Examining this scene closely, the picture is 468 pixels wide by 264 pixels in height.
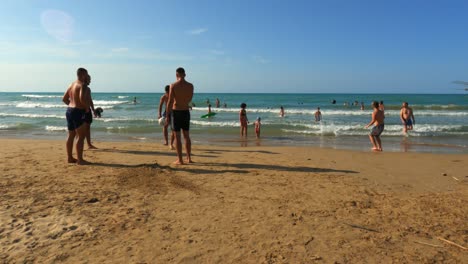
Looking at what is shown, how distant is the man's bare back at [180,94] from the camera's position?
234 inches

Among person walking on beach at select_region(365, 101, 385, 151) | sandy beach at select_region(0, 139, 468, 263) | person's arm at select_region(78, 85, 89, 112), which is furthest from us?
person walking on beach at select_region(365, 101, 385, 151)

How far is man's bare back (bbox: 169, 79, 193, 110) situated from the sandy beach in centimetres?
111

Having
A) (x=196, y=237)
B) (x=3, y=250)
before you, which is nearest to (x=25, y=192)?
(x=3, y=250)

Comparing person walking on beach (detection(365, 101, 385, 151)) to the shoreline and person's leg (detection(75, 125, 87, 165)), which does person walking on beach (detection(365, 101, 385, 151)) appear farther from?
person's leg (detection(75, 125, 87, 165))

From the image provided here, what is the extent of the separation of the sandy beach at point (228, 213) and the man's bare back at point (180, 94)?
3.63 feet

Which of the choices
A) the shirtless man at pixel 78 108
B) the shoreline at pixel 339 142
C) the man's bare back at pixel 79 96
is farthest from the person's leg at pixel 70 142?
the shoreline at pixel 339 142

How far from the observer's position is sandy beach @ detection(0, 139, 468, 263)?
9.09 feet

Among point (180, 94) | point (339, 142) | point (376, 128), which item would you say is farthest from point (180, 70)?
point (339, 142)

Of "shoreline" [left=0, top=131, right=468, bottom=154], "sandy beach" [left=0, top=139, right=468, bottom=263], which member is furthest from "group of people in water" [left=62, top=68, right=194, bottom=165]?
"shoreline" [left=0, top=131, right=468, bottom=154]

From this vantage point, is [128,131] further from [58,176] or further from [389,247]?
[389,247]

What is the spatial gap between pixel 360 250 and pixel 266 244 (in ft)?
2.57

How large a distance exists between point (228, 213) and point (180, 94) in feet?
9.60

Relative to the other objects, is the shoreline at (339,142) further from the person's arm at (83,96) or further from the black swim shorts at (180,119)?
the person's arm at (83,96)

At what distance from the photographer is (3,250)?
2721mm
